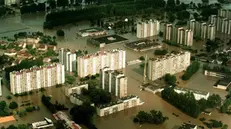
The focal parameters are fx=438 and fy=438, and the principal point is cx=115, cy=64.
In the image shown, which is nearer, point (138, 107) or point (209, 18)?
point (138, 107)

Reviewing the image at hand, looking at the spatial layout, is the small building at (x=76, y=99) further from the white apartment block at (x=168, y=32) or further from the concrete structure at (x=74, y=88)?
the white apartment block at (x=168, y=32)

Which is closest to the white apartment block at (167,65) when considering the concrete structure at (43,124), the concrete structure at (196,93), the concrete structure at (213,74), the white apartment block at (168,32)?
the concrete structure at (213,74)

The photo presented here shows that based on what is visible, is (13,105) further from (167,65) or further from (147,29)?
(147,29)

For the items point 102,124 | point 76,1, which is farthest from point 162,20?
point 102,124

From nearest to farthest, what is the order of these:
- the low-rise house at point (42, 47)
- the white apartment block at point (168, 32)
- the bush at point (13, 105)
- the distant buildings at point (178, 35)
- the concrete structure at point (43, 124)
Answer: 1. the concrete structure at point (43, 124)
2. the bush at point (13, 105)
3. the low-rise house at point (42, 47)
4. the distant buildings at point (178, 35)
5. the white apartment block at point (168, 32)

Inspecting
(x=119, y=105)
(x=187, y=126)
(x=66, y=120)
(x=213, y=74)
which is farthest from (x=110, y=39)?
(x=187, y=126)

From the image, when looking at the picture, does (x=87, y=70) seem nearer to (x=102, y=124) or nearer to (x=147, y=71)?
(x=147, y=71)

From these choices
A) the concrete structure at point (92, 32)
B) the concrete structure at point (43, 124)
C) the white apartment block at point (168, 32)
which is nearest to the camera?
the concrete structure at point (43, 124)
